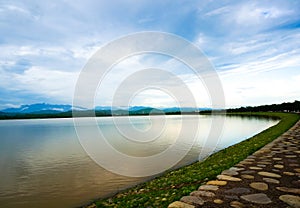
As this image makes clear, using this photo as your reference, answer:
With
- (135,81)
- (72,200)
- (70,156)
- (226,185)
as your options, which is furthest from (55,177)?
(226,185)

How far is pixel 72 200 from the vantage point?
9852mm

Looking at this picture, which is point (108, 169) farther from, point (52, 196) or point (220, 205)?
point (220, 205)

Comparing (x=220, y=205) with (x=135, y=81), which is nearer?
(x=220, y=205)

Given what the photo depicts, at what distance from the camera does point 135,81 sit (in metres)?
18.6

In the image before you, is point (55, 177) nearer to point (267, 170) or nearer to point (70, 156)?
point (70, 156)

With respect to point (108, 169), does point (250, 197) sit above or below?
above

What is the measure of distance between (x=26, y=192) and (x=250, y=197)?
1108 centimetres

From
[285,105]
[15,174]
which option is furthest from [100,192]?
[285,105]

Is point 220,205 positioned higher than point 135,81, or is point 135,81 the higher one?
point 135,81

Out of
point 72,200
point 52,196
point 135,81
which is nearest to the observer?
point 72,200

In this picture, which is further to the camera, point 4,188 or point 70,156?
point 70,156

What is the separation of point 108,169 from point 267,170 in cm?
1136

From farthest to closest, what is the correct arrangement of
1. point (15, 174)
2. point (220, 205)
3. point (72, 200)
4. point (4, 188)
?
1. point (15, 174)
2. point (4, 188)
3. point (72, 200)
4. point (220, 205)

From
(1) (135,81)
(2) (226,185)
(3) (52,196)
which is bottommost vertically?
(3) (52,196)
